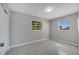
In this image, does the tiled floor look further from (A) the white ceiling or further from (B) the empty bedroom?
(A) the white ceiling

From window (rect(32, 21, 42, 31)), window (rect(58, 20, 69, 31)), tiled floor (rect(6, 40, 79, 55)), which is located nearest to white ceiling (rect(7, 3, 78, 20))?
window (rect(58, 20, 69, 31))

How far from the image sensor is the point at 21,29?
11.0 feet

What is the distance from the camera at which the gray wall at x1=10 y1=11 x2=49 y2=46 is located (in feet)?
9.55

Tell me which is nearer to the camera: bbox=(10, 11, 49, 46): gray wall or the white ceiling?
the white ceiling

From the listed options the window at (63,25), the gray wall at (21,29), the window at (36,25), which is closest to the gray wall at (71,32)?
the window at (63,25)

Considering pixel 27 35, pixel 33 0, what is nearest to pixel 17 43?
pixel 27 35

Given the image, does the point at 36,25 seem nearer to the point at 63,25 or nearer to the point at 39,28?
the point at 39,28

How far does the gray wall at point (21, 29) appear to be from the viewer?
2.91 meters

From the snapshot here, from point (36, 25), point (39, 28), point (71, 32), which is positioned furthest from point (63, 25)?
point (36, 25)

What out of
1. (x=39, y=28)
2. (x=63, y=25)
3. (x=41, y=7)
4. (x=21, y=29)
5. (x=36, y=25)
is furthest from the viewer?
(x=39, y=28)

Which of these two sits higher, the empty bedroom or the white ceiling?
the white ceiling

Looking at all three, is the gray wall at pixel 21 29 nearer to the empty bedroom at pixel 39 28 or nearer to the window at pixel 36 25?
the empty bedroom at pixel 39 28

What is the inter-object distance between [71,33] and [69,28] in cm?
32
